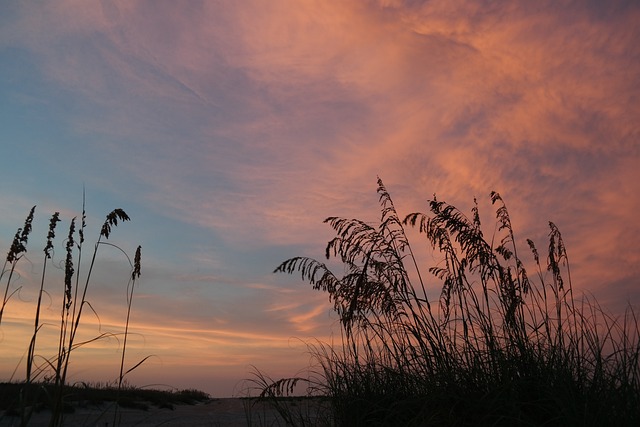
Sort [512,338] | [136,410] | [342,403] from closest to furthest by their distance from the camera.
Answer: [512,338]
[342,403]
[136,410]

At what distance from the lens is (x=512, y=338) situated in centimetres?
516

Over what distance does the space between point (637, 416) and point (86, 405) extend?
35.9 feet

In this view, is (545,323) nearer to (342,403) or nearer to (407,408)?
(407,408)

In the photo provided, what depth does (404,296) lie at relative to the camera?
5809 mm

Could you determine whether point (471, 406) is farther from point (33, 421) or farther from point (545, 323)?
point (33, 421)

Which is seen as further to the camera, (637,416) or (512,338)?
(512,338)

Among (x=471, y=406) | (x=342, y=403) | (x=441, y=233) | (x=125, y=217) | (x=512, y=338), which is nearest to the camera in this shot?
(x=125, y=217)

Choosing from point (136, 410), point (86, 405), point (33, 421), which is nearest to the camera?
point (33, 421)

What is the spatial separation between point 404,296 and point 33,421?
8099 mm

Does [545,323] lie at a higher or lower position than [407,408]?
higher

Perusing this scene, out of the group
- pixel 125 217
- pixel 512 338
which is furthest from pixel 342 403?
pixel 125 217

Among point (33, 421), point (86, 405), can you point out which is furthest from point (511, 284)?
point (86, 405)

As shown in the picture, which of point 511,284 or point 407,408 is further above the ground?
point 511,284

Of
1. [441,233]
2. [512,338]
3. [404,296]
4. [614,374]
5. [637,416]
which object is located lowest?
[637,416]
